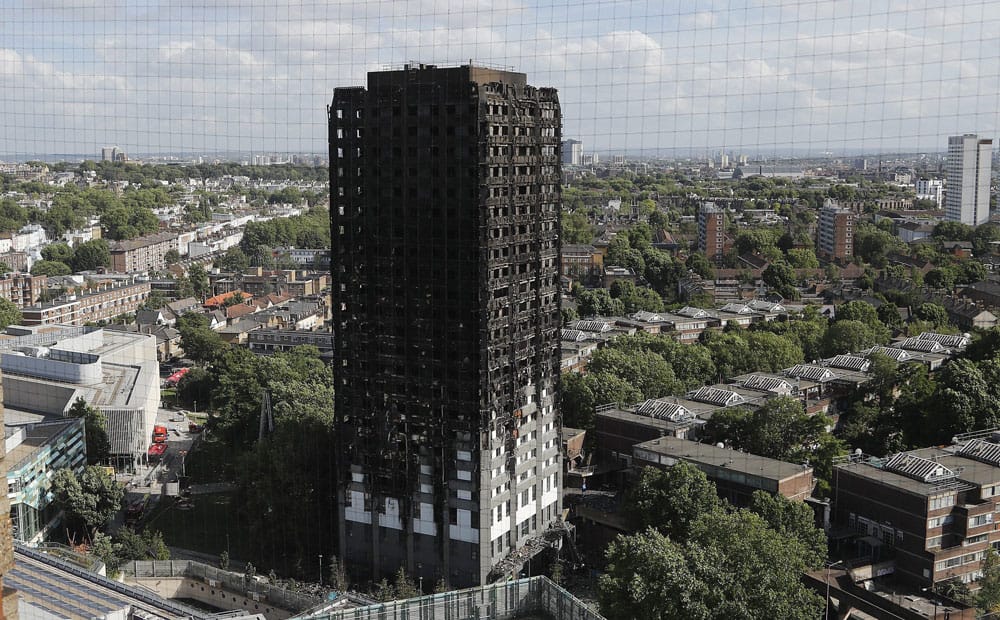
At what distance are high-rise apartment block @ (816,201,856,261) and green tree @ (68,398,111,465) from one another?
72.7 ft

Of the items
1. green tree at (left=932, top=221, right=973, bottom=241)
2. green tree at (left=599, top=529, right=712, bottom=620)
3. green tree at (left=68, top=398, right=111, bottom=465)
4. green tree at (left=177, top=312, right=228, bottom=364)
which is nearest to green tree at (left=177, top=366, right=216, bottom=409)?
green tree at (left=177, top=312, right=228, bottom=364)

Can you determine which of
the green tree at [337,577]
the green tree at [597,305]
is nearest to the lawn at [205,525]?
the green tree at [337,577]

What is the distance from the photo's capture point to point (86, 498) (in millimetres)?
10320

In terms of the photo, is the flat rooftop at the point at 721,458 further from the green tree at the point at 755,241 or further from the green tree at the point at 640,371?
the green tree at the point at 755,241

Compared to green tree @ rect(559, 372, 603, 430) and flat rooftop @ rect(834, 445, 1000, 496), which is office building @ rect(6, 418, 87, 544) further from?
flat rooftop @ rect(834, 445, 1000, 496)

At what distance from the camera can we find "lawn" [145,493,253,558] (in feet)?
33.9

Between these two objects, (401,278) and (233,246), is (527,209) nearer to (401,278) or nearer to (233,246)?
(401,278)

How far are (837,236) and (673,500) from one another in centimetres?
2272

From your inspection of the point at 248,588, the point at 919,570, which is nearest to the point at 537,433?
the point at 248,588

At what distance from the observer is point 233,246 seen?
32469mm

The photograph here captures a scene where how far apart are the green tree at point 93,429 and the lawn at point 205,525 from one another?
50.7 inches

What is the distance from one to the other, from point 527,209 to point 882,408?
6481 millimetres

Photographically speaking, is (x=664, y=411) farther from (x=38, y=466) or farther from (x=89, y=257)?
(x=89, y=257)

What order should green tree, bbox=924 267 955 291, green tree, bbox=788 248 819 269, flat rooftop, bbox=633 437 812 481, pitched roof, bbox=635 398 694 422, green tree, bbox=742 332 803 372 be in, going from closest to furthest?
1. flat rooftop, bbox=633 437 812 481
2. pitched roof, bbox=635 398 694 422
3. green tree, bbox=742 332 803 372
4. green tree, bbox=924 267 955 291
5. green tree, bbox=788 248 819 269
